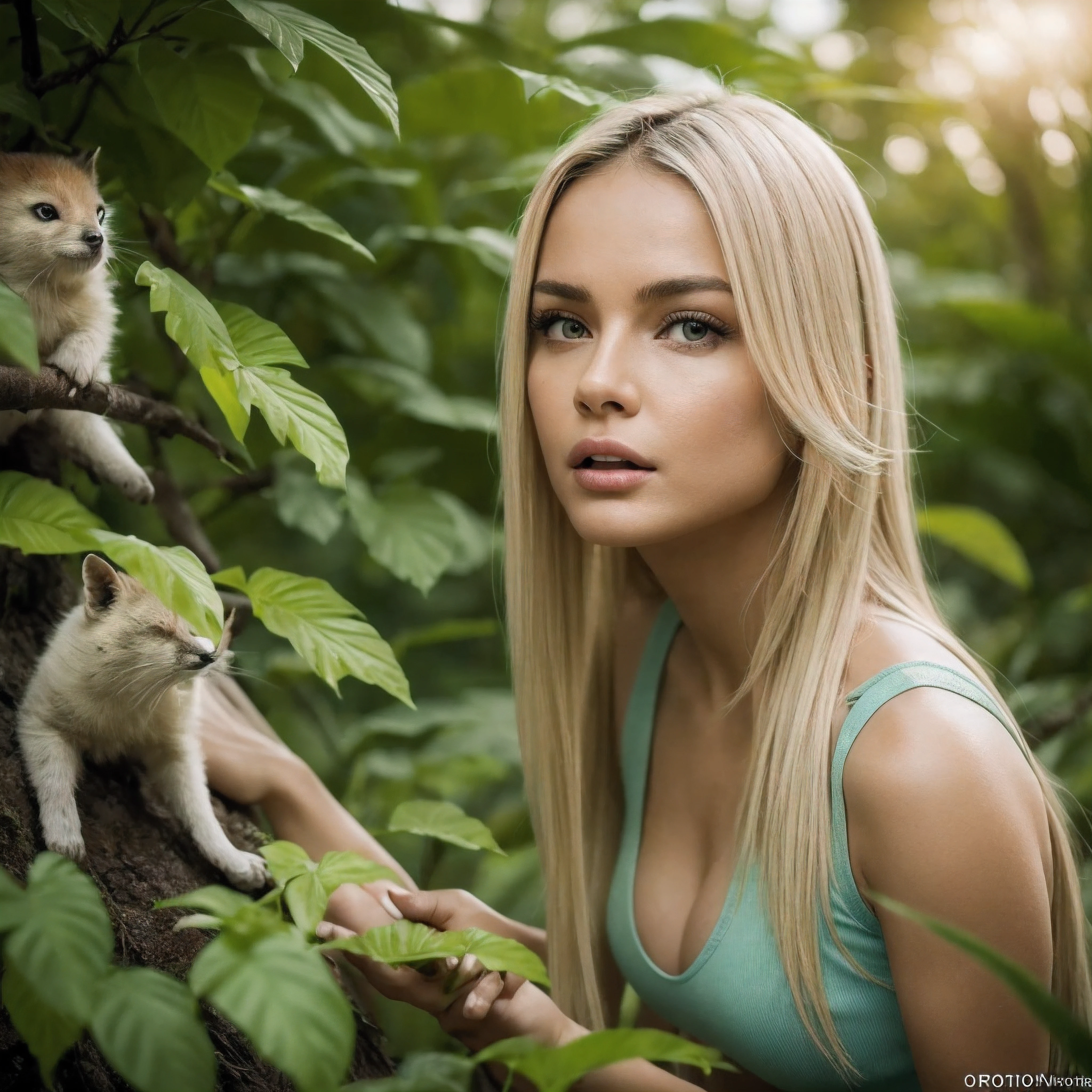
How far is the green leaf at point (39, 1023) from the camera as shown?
2.44 feet

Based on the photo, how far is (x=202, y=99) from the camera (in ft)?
3.91

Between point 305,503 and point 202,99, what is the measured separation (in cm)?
64

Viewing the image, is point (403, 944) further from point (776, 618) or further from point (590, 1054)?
point (776, 618)

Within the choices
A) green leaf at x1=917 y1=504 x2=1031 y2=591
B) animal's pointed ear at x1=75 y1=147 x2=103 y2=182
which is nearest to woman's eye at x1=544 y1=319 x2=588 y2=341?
animal's pointed ear at x1=75 y1=147 x2=103 y2=182

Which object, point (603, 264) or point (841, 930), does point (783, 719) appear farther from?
point (603, 264)

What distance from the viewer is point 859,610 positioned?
1.36 metres

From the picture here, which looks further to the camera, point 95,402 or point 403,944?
point 95,402

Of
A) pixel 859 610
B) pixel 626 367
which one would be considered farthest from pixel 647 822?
pixel 626 367

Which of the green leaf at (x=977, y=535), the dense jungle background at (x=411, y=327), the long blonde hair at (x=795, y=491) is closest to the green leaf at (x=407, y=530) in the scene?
the dense jungle background at (x=411, y=327)

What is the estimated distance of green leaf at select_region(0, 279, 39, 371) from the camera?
2.53 ft

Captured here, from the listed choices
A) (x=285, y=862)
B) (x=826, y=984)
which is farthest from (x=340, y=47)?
(x=826, y=984)

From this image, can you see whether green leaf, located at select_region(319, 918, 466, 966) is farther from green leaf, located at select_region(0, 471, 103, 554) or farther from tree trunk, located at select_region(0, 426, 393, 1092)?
green leaf, located at select_region(0, 471, 103, 554)

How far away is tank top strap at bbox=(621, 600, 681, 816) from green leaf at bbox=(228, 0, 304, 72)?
3.19 feet

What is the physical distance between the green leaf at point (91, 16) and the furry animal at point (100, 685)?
57 centimetres
